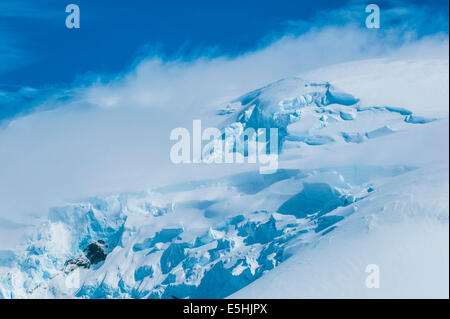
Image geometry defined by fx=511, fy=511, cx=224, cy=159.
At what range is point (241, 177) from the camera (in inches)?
909

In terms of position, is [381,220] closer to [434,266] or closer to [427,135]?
[434,266]

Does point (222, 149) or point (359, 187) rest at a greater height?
point (222, 149)

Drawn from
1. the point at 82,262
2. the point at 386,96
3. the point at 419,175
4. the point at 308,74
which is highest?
the point at 308,74

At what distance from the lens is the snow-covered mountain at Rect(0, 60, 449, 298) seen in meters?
13.5

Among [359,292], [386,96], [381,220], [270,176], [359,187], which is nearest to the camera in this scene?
[359,292]

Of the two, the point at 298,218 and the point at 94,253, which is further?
the point at 94,253

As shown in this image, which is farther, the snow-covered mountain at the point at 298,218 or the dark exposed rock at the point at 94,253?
the dark exposed rock at the point at 94,253

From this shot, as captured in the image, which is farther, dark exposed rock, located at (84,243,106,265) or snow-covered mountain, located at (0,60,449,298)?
dark exposed rock, located at (84,243,106,265)

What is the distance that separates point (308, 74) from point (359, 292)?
1882 centimetres

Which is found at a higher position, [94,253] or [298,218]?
[298,218]

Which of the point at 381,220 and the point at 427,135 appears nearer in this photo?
the point at 381,220

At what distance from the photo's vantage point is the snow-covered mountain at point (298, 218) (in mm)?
13477

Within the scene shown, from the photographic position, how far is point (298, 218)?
→ 62.8ft

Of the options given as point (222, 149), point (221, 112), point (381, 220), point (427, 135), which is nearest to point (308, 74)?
point (221, 112)
